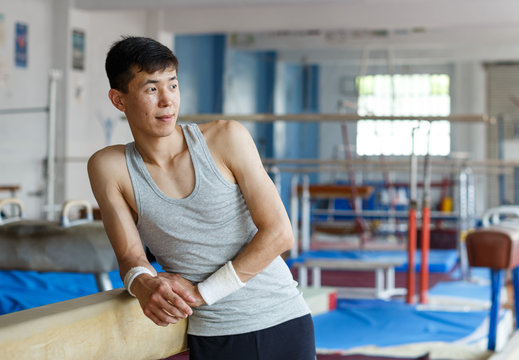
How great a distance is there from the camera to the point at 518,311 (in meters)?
3.34

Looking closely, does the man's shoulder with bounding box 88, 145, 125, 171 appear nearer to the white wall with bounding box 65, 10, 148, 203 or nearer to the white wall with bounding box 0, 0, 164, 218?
the white wall with bounding box 0, 0, 164, 218

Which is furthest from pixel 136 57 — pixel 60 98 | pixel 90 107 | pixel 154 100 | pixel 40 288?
pixel 90 107

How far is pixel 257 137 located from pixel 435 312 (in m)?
10.0

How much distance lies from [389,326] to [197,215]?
2.49 metres

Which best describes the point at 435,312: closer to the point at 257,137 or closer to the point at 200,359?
the point at 200,359

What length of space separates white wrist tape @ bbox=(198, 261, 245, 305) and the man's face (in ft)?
0.91

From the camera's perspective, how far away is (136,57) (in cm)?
131

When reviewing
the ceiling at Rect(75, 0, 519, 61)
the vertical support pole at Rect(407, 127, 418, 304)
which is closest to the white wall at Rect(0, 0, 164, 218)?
the ceiling at Rect(75, 0, 519, 61)

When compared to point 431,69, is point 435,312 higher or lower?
lower

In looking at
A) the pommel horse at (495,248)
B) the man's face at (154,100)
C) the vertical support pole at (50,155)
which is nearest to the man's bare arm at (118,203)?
the man's face at (154,100)

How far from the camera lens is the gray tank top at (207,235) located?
1339mm

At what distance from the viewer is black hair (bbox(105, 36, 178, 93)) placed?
1.31 metres

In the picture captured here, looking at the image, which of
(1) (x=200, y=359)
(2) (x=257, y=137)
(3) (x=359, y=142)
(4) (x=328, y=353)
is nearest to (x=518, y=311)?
(4) (x=328, y=353)

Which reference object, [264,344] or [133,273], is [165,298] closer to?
[133,273]
